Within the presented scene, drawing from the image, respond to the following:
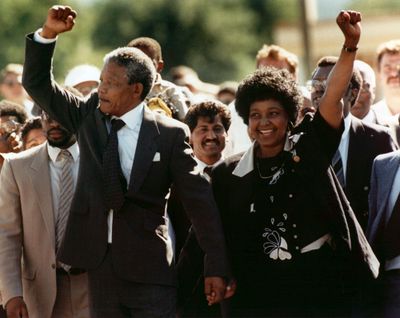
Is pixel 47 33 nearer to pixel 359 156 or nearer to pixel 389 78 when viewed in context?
pixel 359 156

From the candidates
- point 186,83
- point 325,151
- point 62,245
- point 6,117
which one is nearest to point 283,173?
point 325,151

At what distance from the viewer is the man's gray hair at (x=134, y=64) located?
26.1 feet

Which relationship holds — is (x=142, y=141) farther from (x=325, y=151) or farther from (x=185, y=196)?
(x=325, y=151)

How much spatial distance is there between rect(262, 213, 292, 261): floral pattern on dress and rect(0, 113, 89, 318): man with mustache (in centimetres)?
154

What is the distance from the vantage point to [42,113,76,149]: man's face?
888 centimetres

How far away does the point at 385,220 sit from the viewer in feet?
28.1

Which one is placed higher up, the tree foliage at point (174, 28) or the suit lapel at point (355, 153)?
the tree foliage at point (174, 28)

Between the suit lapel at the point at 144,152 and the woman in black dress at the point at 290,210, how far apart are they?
543mm

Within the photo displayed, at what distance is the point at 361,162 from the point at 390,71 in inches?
132

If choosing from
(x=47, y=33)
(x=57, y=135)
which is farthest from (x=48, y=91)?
(x=57, y=135)

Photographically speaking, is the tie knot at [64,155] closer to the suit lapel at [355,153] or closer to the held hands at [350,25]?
the suit lapel at [355,153]

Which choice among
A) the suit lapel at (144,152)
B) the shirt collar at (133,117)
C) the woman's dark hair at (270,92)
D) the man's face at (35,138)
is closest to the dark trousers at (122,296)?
the suit lapel at (144,152)

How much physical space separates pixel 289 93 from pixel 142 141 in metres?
0.97

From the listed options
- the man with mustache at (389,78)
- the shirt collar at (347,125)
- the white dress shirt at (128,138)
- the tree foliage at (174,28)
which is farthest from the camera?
the tree foliage at (174,28)
